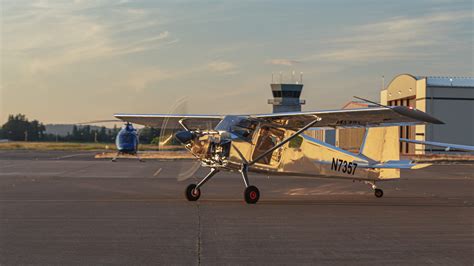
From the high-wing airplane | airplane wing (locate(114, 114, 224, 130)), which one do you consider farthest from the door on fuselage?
airplane wing (locate(114, 114, 224, 130))

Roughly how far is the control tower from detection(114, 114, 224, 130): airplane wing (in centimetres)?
6682

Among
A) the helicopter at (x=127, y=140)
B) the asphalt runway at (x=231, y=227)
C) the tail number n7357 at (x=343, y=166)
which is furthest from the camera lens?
the helicopter at (x=127, y=140)

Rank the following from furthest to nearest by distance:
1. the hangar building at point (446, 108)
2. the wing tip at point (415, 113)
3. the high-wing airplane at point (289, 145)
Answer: the hangar building at point (446, 108)
the high-wing airplane at point (289, 145)
the wing tip at point (415, 113)

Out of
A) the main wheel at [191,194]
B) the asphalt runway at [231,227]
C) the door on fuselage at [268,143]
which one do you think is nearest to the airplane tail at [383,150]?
the asphalt runway at [231,227]

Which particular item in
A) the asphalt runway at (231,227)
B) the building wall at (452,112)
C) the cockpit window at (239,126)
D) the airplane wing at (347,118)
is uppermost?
the building wall at (452,112)

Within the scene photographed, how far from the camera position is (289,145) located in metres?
A: 17.2

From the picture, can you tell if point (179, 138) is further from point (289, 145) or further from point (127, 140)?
point (127, 140)

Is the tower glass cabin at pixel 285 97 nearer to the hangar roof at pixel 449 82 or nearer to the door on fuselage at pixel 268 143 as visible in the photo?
the hangar roof at pixel 449 82

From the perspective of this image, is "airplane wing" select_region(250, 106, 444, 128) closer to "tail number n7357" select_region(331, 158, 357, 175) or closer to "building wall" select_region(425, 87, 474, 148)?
"tail number n7357" select_region(331, 158, 357, 175)

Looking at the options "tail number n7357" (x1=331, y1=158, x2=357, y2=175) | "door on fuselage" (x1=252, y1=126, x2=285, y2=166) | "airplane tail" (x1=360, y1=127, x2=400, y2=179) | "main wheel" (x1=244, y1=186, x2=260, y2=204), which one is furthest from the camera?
"airplane tail" (x1=360, y1=127, x2=400, y2=179)

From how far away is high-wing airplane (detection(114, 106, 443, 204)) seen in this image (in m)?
15.8

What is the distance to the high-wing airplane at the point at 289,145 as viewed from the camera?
51.9 feet

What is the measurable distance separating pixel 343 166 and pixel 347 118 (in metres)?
1.75

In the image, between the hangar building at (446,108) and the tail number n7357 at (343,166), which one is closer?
the tail number n7357 at (343,166)
